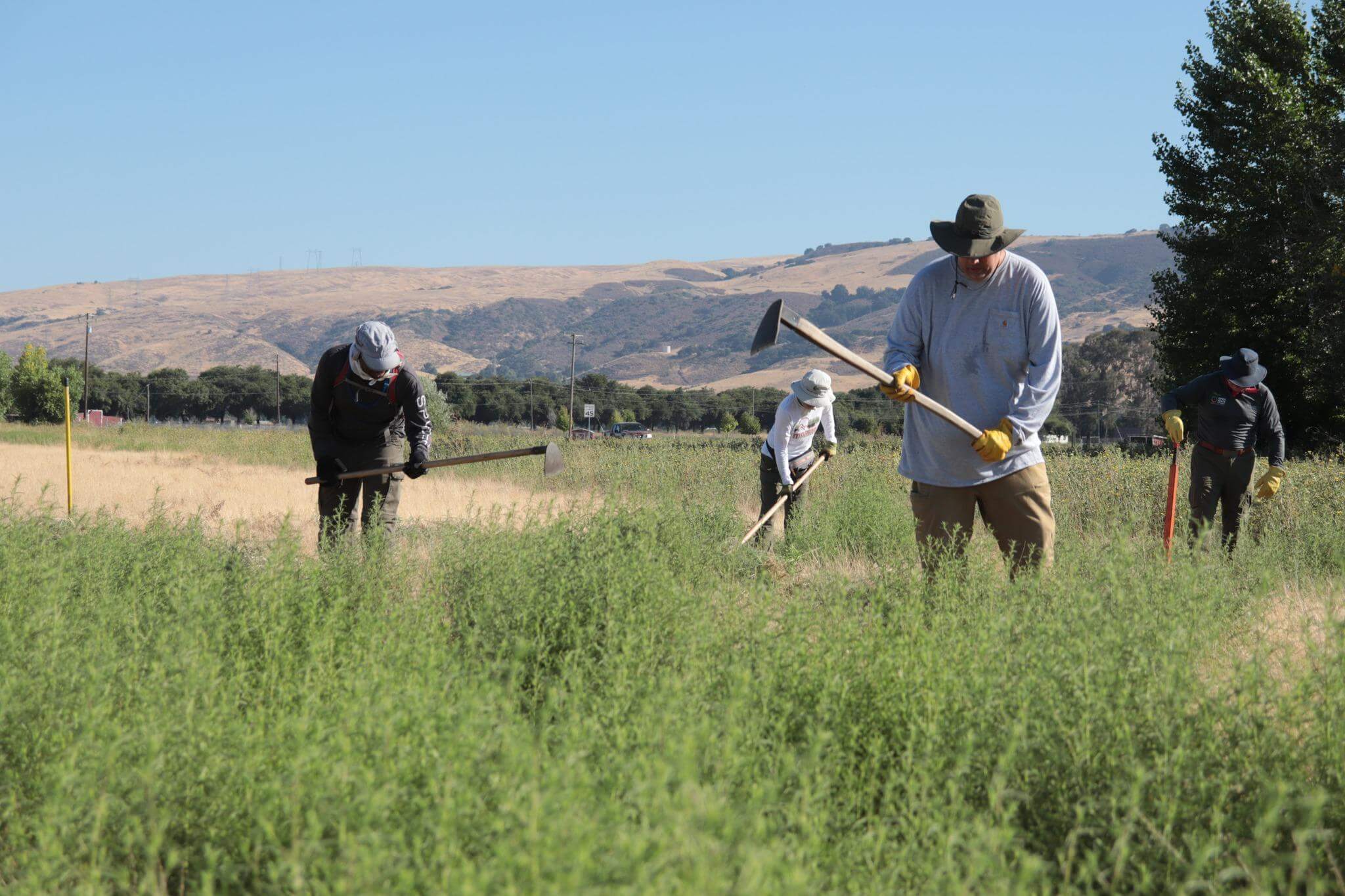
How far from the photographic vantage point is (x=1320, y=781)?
2838 mm

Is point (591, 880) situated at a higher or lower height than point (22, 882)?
higher

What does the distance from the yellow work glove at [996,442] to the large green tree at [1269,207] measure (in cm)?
1533

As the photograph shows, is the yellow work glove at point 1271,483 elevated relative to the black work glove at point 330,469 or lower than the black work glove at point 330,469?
lower

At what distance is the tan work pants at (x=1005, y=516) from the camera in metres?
4.61

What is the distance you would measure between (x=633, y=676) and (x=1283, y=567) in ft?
17.3

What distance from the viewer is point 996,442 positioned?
436 centimetres

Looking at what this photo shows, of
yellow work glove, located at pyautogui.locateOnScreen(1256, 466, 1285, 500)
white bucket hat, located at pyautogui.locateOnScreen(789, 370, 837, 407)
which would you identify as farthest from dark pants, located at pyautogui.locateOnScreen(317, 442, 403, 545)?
yellow work glove, located at pyautogui.locateOnScreen(1256, 466, 1285, 500)

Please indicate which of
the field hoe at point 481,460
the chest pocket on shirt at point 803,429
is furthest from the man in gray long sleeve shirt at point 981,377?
the chest pocket on shirt at point 803,429

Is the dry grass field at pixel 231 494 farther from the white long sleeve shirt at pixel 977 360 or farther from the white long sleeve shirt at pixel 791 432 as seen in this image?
the white long sleeve shirt at pixel 977 360

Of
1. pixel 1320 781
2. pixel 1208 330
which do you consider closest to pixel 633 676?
pixel 1320 781

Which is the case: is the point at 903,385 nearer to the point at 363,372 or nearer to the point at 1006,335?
the point at 1006,335

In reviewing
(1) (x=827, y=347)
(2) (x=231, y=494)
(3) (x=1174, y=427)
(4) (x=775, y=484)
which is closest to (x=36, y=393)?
(2) (x=231, y=494)

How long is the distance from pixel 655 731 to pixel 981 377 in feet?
8.31

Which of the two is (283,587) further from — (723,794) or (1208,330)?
(1208,330)
